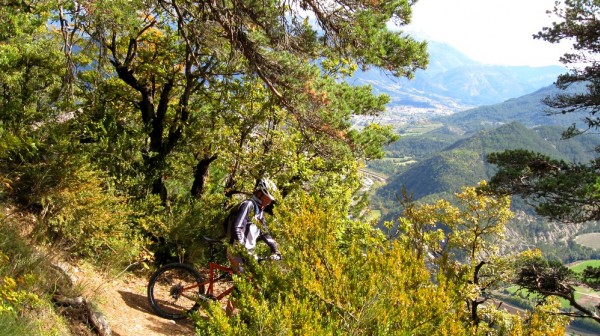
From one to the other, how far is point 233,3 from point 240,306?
4238 millimetres

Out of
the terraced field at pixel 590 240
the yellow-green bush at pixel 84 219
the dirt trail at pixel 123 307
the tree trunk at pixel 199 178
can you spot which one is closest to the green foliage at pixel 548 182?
the tree trunk at pixel 199 178

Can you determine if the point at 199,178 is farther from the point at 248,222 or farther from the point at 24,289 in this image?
the point at 24,289

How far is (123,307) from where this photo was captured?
5547 millimetres

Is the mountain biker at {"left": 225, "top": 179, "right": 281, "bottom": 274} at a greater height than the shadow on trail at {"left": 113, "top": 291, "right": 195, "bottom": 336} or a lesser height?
greater

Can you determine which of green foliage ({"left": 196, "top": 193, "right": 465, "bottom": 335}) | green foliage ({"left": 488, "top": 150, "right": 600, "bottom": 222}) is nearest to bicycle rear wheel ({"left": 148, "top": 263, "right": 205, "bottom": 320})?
green foliage ({"left": 196, "top": 193, "right": 465, "bottom": 335})

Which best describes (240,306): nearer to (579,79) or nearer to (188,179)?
A: (188,179)

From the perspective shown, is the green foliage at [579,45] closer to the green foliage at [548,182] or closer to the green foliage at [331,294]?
the green foliage at [548,182]

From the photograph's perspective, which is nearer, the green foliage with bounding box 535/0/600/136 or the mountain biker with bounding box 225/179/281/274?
the mountain biker with bounding box 225/179/281/274

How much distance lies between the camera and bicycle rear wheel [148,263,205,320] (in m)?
5.72

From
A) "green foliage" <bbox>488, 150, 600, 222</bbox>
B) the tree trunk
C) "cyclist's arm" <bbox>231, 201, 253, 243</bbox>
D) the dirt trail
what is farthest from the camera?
"green foliage" <bbox>488, 150, 600, 222</bbox>

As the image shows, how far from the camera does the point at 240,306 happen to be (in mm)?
3119

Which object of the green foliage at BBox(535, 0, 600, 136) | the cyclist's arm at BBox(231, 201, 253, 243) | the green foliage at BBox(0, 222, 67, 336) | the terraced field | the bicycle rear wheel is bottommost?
the terraced field

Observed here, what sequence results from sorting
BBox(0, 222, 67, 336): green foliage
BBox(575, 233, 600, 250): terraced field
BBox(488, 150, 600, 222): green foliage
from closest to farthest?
BBox(0, 222, 67, 336): green foliage < BBox(488, 150, 600, 222): green foliage < BBox(575, 233, 600, 250): terraced field

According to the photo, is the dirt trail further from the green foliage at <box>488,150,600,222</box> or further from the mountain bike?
the green foliage at <box>488,150,600,222</box>
